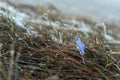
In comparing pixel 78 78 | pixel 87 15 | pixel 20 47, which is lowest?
pixel 78 78

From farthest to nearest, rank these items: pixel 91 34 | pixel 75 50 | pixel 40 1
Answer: pixel 40 1, pixel 91 34, pixel 75 50

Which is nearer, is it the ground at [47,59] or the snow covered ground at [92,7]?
the ground at [47,59]

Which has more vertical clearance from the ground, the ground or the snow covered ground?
the snow covered ground

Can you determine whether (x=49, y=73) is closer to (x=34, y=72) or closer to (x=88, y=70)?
(x=34, y=72)

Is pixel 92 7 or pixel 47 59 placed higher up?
pixel 92 7

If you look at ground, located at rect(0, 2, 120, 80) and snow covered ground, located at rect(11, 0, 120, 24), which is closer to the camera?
ground, located at rect(0, 2, 120, 80)

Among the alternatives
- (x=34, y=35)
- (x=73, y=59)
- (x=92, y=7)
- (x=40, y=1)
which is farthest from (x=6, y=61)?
(x=92, y=7)

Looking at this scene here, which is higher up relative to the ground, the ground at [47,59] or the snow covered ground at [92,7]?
the snow covered ground at [92,7]

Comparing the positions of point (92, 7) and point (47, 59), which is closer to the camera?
point (47, 59)
